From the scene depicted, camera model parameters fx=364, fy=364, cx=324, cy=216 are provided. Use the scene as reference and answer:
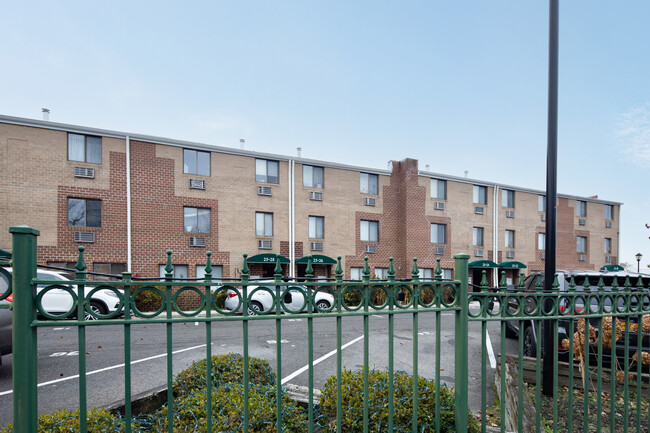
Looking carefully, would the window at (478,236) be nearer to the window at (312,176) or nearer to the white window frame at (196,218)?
the window at (312,176)

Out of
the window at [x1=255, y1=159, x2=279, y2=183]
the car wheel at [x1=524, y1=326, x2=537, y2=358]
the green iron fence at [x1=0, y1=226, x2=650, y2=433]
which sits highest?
the window at [x1=255, y1=159, x2=279, y2=183]

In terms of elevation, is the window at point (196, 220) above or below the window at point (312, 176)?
below

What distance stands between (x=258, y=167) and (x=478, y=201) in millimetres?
15361

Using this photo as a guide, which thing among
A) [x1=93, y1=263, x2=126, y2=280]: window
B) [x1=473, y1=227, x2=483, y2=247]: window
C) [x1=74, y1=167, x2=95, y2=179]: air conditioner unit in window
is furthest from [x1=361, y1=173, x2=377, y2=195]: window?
[x1=74, y1=167, x2=95, y2=179]: air conditioner unit in window

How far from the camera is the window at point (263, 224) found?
19.0 metres

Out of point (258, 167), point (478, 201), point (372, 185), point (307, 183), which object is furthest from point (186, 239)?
point (478, 201)

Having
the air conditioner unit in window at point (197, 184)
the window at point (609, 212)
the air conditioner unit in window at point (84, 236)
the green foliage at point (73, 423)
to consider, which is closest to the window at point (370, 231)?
the air conditioner unit in window at point (197, 184)

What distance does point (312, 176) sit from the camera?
67.2 ft

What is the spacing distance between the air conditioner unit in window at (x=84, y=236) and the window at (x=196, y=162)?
16.0ft

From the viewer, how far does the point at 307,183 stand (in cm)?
2033

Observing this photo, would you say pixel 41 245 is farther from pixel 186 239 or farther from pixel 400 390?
pixel 400 390

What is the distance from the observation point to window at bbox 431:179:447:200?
23.6 meters

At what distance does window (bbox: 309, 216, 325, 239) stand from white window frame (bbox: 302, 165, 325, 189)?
6.03 ft

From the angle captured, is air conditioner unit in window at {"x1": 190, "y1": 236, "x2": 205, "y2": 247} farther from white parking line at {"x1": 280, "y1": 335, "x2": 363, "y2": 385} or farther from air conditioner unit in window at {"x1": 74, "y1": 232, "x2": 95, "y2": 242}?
white parking line at {"x1": 280, "y1": 335, "x2": 363, "y2": 385}
